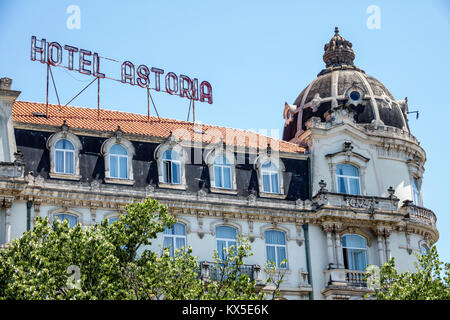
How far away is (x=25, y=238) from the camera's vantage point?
3509 centimetres

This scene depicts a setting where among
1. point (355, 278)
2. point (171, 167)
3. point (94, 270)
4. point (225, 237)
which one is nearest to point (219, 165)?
point (171, 167)

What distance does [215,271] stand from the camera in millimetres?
43156

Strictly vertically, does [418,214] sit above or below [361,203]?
below

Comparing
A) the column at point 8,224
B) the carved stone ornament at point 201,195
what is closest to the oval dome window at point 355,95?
the carved stone ornament at point 201,195

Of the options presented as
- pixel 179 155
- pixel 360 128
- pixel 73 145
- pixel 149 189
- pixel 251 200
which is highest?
pixel 360 128

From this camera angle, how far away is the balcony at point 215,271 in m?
43.4

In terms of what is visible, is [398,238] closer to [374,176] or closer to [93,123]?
[374,176]

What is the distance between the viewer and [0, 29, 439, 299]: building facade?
43.8 meters

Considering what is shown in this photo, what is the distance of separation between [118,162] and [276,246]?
9400mm

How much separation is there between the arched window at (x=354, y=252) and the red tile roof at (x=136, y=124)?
19.1 ft

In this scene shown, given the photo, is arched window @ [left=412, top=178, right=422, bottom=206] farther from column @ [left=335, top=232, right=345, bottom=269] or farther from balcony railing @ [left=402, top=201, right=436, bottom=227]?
column @ [left=335, top=232, right=345, bottom=269]

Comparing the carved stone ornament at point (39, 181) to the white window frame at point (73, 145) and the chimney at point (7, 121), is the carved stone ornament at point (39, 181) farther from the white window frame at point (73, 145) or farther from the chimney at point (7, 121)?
the chimney at point (7, 121)

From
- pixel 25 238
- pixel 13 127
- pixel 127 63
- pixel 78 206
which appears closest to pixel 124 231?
pixel 25 238

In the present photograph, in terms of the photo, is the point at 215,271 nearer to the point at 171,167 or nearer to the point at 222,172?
the point at 171,167
